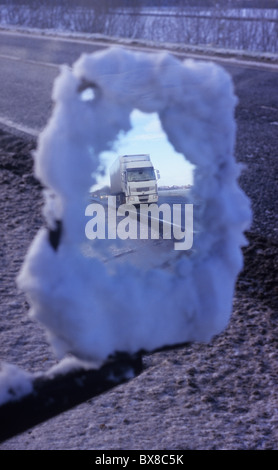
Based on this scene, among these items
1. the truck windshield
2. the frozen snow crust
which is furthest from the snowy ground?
the truck windshield

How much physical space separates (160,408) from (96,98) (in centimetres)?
132

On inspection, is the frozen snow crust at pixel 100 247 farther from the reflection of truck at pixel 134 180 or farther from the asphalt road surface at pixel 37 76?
the asphalt road surface at pixel 37 76

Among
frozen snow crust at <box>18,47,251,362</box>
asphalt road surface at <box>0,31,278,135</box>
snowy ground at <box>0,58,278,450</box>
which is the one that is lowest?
snowy ground at <box>0,58,278,450</box>

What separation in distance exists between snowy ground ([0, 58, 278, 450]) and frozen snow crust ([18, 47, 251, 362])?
951 mm

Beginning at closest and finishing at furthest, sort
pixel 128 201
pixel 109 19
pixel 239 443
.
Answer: pixel 128 201, pixel 239 443, pixel 109 19

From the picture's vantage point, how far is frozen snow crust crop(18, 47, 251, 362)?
700 mm

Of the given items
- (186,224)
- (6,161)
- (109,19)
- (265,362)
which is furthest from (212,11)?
(186,224)

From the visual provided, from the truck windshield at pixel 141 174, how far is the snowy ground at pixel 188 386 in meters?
1.06

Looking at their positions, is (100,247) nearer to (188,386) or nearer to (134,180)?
(134,180)

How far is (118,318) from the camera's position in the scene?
749mm

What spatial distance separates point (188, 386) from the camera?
1.94m

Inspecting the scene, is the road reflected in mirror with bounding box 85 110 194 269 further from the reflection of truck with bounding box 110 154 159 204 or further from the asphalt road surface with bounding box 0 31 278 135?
the asphalt road surface with bounding box 0 31 278 135

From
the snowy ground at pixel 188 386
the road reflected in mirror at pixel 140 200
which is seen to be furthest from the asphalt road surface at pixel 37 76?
the road reflected in mirror at pixel 140 200
